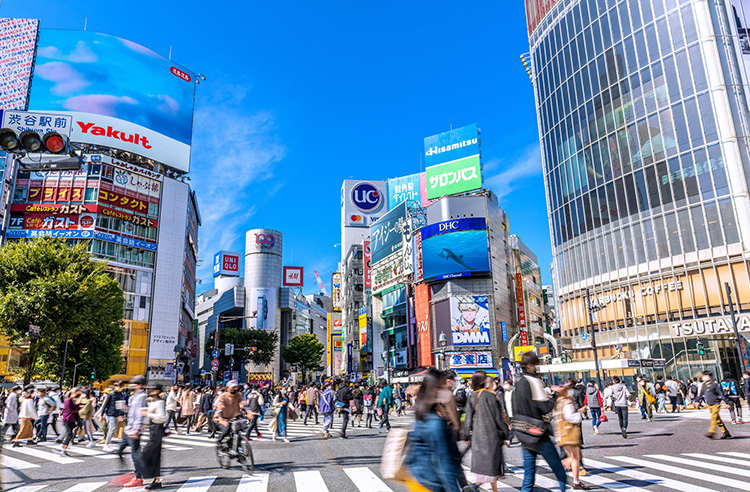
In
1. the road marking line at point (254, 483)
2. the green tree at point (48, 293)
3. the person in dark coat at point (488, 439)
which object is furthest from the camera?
the green tree at point (48, 293)

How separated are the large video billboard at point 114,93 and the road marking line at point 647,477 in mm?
62145

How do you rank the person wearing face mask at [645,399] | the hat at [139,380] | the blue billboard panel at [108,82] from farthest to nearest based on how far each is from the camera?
the blue billboard panel at [108,82] → the person wearing face mask at [645,399] → the hat at [139,380]

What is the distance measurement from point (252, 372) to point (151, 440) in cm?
12271

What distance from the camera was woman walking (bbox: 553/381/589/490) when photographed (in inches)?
301

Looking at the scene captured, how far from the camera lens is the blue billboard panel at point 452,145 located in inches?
2598

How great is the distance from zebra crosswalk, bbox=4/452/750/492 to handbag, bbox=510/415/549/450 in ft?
6.99

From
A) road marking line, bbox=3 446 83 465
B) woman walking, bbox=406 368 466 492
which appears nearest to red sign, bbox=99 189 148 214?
road marking line, bbox=3 446 83 465

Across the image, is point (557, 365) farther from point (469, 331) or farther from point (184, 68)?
point (184, 68)

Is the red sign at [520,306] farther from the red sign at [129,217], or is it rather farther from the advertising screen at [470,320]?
the red sign at [129,217]

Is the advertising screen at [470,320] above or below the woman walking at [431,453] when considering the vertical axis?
above

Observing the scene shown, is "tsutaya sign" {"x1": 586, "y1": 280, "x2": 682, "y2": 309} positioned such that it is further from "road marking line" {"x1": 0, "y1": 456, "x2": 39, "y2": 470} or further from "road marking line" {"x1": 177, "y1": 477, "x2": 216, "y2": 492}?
"road marking line" {"x1": 0, "y1": 456, "x2": 39, "y2": 470}

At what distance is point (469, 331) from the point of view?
58.9 m

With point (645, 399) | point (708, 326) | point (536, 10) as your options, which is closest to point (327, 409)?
point (645, 399)

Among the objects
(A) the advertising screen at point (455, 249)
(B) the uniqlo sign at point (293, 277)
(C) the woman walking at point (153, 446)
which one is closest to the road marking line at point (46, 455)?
(C) the woman walking at point (153, 446)
